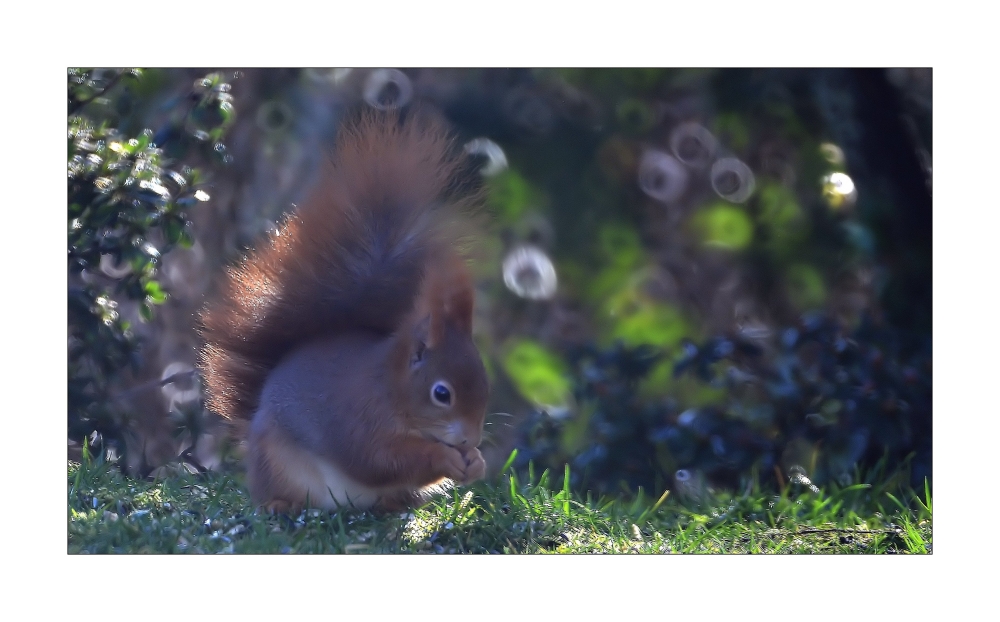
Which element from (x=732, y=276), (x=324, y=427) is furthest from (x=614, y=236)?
(x=324, y=427)

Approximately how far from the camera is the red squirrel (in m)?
2.41

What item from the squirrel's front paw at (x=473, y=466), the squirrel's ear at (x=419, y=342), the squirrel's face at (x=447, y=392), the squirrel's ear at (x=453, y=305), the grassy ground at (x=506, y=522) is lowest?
the grassy ground at (x=506, y=522)

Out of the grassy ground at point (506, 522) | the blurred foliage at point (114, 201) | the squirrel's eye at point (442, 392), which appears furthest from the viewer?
the blurred foliage at point (114, 201)

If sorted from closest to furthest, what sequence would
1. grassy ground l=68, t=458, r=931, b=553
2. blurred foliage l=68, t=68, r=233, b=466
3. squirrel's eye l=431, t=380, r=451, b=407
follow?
squirrel's eye l=431, t=380, r=451, b=407 < grassy ground l=68, t=458, r=931, b=553 < blurred foliage l=68, t=68, r=233, b=466

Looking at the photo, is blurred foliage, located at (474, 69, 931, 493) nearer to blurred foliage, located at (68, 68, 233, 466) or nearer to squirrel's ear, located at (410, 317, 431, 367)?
squirrel's ear, located at (410, 317, 431, 367)

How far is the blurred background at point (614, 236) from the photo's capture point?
278 centimetres

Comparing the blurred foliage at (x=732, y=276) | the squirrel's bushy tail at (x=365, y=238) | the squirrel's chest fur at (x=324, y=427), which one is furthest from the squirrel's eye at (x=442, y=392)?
the blurred foliage at (x=732, y=276)

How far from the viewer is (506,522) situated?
254cm

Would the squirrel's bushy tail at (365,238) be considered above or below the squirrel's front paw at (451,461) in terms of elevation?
above

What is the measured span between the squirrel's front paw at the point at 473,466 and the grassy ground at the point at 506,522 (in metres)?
0.17

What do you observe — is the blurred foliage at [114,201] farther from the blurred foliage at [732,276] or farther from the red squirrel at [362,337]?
the blurred foliage at [732,276]

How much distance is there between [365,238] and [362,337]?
0.23 meters

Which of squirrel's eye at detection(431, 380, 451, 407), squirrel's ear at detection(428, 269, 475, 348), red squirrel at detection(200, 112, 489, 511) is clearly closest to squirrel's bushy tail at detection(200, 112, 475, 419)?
red squirrel at detection(200, 112, 489, 511)

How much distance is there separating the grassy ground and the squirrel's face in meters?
0.26
